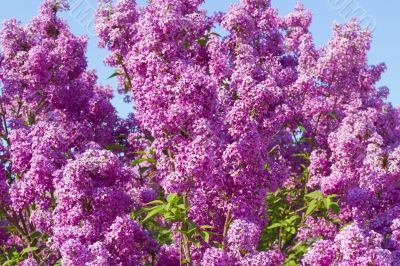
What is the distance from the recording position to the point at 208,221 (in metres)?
10.8

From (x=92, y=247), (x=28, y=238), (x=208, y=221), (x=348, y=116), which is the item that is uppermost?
(x=348, y=116)

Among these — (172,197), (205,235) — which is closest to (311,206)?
(205,235)

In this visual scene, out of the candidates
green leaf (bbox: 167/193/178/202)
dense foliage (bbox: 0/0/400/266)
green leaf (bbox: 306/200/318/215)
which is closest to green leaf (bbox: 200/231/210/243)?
dense foliage (bbox: 0/0/400/266)

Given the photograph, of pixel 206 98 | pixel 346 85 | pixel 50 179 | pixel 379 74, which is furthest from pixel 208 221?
pixel 379 74

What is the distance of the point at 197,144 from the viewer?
9.55 m

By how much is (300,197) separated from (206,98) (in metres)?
6.22

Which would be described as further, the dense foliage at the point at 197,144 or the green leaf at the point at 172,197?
the dense foliage at the point at 197,144

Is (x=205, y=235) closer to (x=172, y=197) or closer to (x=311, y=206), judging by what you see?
(x=172, y=197)

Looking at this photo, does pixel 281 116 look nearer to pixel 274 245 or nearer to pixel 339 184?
pixel 339 184

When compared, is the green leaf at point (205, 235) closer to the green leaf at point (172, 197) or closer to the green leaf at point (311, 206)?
the green leaf at point (172, 197)

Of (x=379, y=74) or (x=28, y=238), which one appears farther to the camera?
(x=379, y=74)

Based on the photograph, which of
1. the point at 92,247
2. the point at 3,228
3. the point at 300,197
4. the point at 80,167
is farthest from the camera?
the point at 300,197

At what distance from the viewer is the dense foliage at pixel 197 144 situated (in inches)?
392

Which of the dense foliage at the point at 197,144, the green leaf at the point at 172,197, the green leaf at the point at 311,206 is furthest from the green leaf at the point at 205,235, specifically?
the green leaf at the point at 311,206
